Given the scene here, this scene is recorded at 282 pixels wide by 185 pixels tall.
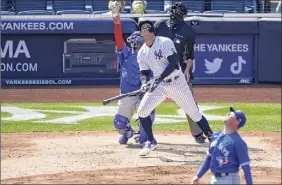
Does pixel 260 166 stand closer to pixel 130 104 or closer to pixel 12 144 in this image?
pixel 130 104

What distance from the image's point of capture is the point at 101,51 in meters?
21.4

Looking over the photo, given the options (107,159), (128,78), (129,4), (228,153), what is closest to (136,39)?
(128,78)

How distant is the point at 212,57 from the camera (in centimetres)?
2156

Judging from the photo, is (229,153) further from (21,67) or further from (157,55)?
(21,67)

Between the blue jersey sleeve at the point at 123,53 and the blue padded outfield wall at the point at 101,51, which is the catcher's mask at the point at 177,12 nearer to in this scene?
the blue jersey sleeve at the point at 123,53

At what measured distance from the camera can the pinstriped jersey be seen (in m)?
10.3

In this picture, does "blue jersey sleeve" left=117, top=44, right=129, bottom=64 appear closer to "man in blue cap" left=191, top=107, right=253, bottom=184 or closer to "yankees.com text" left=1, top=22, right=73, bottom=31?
"man in blue cap" left=191, top=107, right=253, bottom=184

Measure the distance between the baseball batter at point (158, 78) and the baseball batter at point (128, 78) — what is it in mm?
718

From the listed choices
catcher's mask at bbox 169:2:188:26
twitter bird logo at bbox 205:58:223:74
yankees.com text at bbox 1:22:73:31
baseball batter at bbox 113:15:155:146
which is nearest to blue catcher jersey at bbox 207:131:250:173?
baseball batter at bbox 113:15:155:146

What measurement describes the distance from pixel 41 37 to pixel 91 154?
10703 mm

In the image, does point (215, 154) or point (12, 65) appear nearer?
point (215, 154)

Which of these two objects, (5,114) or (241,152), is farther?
(5,114)

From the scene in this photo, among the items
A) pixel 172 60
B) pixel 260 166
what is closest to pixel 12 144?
pixel 172 60

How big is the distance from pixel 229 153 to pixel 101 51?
14545 millimetres
